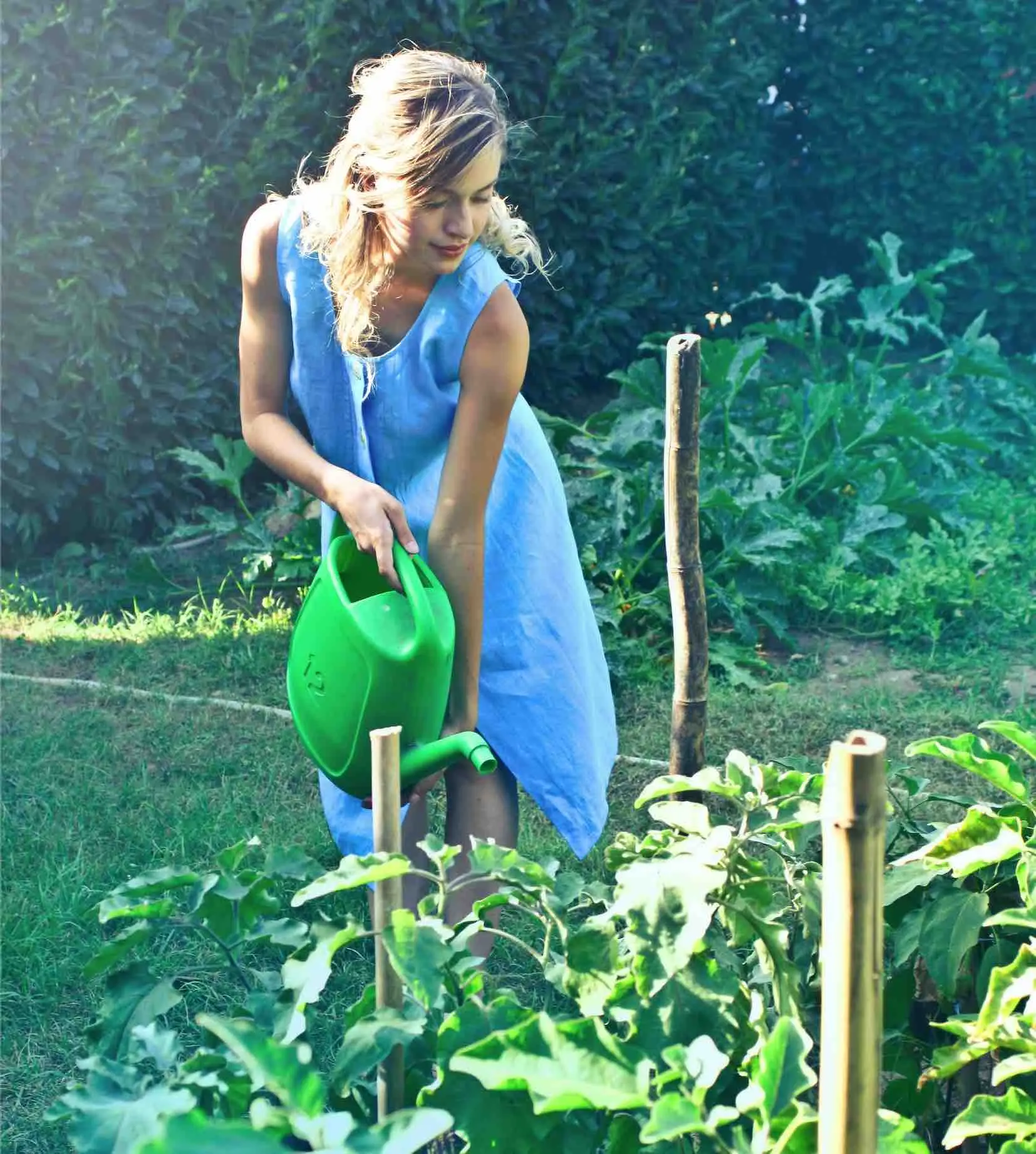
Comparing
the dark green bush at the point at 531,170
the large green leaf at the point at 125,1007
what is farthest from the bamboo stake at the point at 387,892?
the dark green bush at the point at 531,170

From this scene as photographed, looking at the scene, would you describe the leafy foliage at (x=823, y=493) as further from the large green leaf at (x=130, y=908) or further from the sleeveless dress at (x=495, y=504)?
the large green leaf at (x=130, y=908)

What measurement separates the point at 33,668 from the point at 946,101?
4.64 meters

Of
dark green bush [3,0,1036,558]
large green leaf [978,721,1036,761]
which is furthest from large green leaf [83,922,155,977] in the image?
dark green bush [3,0,1036,558]

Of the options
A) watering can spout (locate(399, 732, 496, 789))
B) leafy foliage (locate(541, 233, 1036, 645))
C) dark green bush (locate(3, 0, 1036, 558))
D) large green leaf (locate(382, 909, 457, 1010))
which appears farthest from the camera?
dark green bush (locate(3, 0, 1036, 558))

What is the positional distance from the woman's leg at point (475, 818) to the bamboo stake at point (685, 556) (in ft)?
1.24

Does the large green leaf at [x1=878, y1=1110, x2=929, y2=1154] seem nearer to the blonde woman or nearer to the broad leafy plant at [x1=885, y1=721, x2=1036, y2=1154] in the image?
the broad leafy plant at [x1=885, y1=721, x2=1036, y2=1154]

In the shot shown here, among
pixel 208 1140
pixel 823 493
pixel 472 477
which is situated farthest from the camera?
pixel 823 493

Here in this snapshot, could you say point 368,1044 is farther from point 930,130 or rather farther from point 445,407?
Result: point 930,130

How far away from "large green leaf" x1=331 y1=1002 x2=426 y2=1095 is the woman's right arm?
79cm

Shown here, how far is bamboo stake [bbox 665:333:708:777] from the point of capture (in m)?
1.97

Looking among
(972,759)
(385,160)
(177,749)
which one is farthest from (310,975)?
(177,749)

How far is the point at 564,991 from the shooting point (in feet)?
4.78

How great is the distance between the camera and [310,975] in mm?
1388

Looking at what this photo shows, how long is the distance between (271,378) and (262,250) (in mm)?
195
